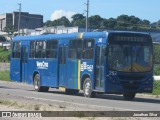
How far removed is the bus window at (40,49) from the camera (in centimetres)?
3228

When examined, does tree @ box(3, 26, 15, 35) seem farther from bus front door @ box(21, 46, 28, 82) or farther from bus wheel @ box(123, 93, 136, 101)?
bus wheel @ box(123, 93, 136, 101)

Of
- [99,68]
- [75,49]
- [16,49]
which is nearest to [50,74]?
[75,49]

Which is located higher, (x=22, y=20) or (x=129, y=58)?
(x=22, y=20)

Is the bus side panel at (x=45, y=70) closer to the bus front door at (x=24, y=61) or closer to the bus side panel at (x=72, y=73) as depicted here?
the bus front door at (x=24, y=61)

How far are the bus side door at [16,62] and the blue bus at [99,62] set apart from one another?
3.35 m

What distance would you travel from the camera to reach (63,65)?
30.2 metres

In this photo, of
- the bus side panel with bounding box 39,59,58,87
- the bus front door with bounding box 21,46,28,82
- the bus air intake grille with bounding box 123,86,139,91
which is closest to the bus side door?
the bus front door with bounding box 21,46,28,82

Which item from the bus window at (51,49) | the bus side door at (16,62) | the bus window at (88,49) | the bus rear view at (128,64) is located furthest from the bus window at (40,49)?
the bus rear view at (128,64)

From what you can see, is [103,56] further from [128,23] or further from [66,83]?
[128,23]

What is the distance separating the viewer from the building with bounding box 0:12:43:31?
17250 cm

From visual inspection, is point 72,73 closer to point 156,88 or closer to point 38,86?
point 38,86

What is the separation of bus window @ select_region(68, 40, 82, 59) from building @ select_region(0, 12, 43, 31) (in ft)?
459

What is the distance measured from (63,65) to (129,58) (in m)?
5.21

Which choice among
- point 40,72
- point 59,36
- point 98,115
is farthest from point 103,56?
point 98,115
